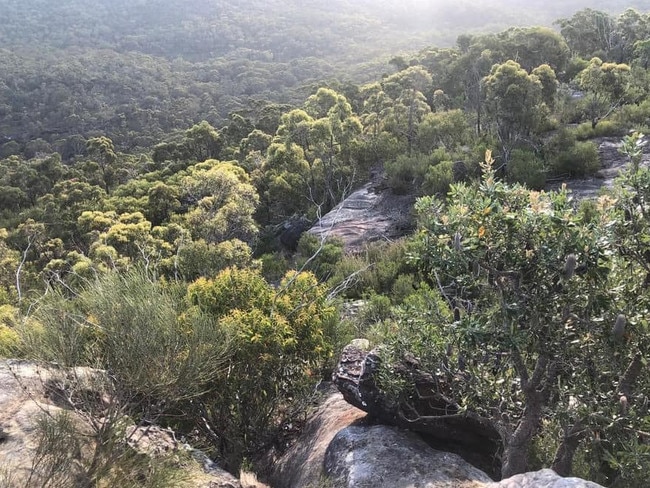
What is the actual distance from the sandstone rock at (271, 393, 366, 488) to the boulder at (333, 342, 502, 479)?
570mm

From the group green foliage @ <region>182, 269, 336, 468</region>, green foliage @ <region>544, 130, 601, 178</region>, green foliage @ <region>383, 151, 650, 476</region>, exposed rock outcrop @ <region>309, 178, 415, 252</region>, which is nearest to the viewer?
green foliage @ <region>383, 151, 650, 476</region>

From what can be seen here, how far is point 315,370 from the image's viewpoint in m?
6.99

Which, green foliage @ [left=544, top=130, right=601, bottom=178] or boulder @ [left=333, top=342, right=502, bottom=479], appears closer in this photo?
boulder @ [left=333, top=342, right=502, bottom=479]

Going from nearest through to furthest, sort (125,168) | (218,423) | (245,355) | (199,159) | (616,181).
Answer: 1. (616,181)
2. (245,355)
3. (218,423)
4. (199,159)
5. (125,168)

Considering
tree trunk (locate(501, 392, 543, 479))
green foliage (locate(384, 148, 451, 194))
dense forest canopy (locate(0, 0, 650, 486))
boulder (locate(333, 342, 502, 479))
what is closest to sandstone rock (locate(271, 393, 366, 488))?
dense forest canopy (locate(0, 0, 650, 486))

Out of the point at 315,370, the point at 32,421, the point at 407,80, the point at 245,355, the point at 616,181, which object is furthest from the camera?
the point at 407,80

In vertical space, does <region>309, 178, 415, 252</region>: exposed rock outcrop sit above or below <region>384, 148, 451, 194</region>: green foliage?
below

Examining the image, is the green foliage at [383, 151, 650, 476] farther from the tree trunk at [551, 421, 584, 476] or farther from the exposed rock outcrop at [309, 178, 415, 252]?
the exposed rock outcrop at [309, 178, 415, 252]

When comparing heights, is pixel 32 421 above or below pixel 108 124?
above

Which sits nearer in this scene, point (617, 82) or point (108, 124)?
point (617, 82)

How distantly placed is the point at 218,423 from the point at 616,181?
4.99 meters

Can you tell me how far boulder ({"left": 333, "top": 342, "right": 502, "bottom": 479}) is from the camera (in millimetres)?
5020

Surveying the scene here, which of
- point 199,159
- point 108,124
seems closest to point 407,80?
point 199,159

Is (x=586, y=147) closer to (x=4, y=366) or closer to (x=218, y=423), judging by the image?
(x=218, y=423)
